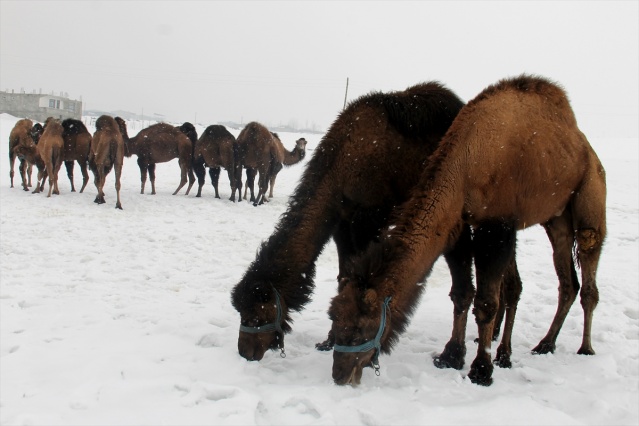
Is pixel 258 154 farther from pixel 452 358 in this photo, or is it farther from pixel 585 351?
pixel 585 351

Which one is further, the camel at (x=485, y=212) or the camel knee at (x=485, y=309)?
the camel knee at (x=485, y=309)

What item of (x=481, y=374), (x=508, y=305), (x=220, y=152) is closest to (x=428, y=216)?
(x=481, y=374)

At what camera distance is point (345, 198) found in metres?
4.09

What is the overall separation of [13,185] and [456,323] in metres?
14.5

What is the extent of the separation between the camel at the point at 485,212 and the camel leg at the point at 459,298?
1 centimetres

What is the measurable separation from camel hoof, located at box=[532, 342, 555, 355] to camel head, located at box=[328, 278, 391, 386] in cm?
201

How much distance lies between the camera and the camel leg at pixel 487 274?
3566 millimetres

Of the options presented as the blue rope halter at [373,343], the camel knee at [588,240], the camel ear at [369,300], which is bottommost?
the blue rope halter at [373,343]

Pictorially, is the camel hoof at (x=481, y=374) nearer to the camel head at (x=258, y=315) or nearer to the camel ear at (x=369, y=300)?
the camel ear at (x=369, y=300)

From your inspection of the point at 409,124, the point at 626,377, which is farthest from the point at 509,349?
the point at 409,124

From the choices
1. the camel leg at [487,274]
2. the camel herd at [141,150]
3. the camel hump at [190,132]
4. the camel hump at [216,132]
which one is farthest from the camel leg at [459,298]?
the camel hump at [190,132]

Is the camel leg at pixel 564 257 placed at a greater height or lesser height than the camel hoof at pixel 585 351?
greater

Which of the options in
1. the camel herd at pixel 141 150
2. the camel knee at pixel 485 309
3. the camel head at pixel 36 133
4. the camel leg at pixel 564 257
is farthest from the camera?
the camel head at pixel 36 133

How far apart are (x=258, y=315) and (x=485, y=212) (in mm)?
1873
